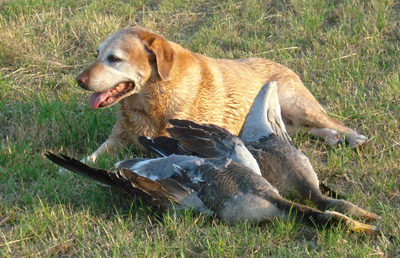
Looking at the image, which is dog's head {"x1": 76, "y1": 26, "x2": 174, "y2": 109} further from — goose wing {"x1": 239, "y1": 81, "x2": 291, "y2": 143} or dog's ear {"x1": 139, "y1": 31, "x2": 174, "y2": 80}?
goose wing {"x1": 239, "y1": 81, "x2": 291, "y2": 143}

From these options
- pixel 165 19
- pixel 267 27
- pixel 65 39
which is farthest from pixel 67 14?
pixel 267 27

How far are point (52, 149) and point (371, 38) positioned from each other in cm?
405

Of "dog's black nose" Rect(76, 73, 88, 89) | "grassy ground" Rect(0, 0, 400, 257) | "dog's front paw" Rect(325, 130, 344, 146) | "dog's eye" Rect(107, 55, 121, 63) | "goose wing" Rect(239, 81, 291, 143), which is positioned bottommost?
"dog's front paw" Rect(325, 130, 344, 146)

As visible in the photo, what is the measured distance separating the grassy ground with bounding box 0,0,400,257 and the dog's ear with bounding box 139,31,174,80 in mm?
Result: 1032

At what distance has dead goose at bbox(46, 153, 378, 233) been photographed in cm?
392

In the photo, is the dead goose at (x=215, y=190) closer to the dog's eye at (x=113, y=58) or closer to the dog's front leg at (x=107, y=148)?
the dog's front leg at (x=107, y=148)

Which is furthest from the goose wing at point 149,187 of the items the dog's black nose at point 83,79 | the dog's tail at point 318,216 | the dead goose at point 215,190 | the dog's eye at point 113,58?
the dog's eye at point 113,58

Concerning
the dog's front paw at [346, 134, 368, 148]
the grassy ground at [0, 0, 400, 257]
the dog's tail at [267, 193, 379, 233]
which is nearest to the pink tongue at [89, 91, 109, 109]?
the grassy ground at [0, 0, 400, 257]

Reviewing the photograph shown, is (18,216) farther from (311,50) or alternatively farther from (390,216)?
(311,50)

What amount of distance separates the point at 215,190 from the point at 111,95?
5.31ft

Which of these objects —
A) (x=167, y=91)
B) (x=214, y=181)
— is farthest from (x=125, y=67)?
(x=214, y=181)

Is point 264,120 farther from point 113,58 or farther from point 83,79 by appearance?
point 83,79

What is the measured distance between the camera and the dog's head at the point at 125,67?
16.7ft

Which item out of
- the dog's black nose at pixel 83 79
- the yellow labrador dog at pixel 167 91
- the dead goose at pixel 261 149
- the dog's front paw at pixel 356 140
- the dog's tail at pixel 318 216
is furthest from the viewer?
the dog's front paw at pixel 356 140
